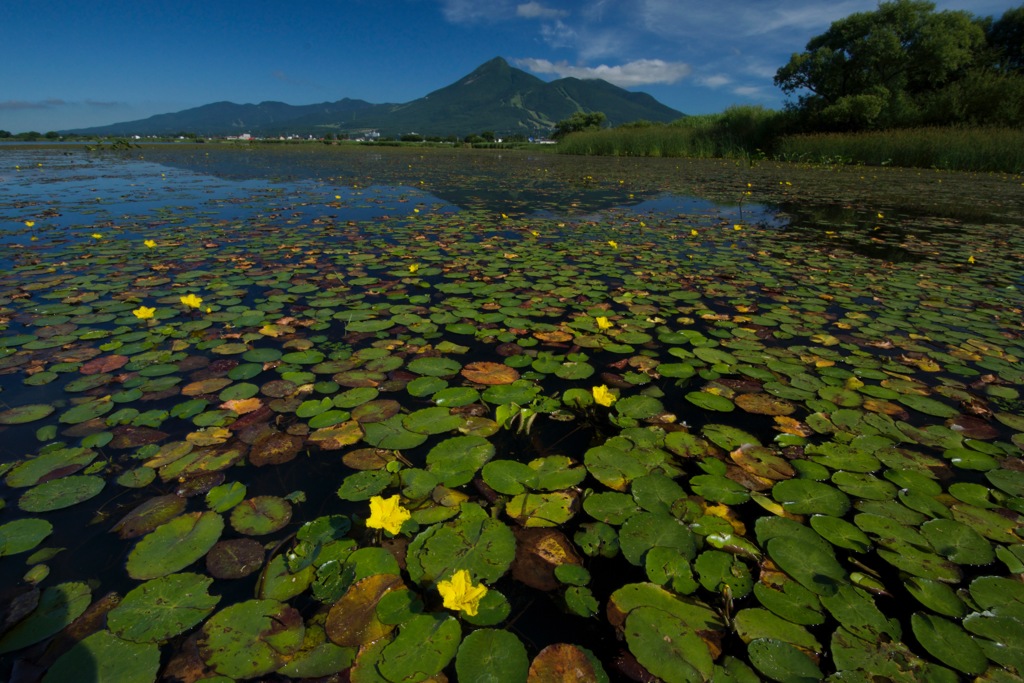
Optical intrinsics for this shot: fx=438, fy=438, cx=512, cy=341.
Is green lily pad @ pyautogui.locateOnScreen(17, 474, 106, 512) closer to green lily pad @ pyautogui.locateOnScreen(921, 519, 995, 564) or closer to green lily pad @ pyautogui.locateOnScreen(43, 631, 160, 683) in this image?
green lily pad @ pyautogui.locateOnScreen(43, 631, 160, 683)

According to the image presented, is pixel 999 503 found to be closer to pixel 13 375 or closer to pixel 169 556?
pixel 169 556

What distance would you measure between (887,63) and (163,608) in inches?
1259

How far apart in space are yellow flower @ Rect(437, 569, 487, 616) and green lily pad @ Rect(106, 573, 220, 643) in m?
0.59

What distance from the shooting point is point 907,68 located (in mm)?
21922

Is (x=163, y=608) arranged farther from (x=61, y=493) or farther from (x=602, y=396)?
(x=602, y=396)

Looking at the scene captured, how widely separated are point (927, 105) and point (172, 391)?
94.2 feet

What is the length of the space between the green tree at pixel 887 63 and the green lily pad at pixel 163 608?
26.6m

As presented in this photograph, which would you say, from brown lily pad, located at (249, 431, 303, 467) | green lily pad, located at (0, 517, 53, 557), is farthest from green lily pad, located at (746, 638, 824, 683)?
green lily pad, located at (0, 517, 53, 557)

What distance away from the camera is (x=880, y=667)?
3.14 ft

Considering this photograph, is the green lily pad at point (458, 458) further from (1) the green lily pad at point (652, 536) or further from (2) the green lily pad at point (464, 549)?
(1) the green lily pad at point (652, 536)

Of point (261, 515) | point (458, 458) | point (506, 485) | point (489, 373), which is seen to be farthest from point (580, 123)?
point (261, 515)

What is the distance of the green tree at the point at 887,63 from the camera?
65.9 ft

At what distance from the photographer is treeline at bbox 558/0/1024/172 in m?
17.7

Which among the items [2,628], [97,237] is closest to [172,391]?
[2,628]
